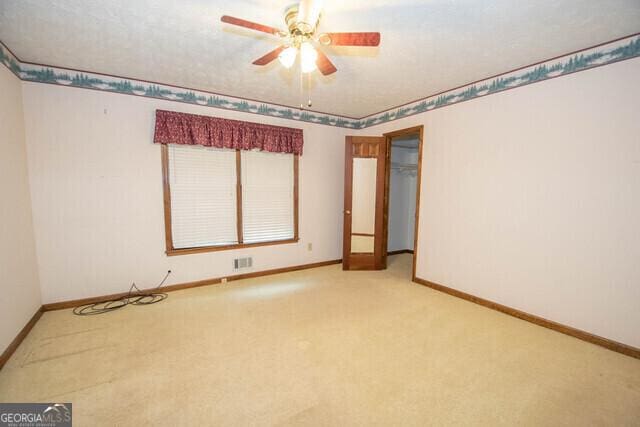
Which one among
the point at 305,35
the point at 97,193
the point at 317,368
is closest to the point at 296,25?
the point at 305,35

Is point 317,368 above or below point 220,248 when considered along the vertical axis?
below

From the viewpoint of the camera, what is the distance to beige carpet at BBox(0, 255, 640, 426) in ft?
5.45

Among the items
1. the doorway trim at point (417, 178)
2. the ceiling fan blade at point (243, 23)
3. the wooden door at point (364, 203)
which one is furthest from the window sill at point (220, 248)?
the ceiling fan blade at point (243, 23)

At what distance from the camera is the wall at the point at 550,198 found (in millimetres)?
2273

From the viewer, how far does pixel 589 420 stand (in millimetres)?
1612

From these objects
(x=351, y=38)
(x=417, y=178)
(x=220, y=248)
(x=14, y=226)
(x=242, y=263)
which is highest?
(x=351, y=38)

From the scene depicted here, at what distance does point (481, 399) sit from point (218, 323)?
2.32m

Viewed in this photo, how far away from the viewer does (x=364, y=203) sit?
456 centimetres

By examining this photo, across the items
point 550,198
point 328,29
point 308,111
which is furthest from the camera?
point 308,111

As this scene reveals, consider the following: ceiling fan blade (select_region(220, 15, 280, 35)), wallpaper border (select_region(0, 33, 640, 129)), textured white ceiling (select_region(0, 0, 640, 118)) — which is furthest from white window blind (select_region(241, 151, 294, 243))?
ceiling fan blade (select_region(220, 15, 280, 35))

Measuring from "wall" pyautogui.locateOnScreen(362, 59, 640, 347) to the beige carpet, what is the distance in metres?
0.38

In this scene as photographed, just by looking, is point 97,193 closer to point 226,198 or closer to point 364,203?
point 226,198

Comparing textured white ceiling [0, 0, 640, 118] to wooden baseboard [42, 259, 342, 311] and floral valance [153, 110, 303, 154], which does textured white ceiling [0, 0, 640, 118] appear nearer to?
floral valance [153, 110, 303, 154]

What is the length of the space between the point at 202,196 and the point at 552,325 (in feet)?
14.1
